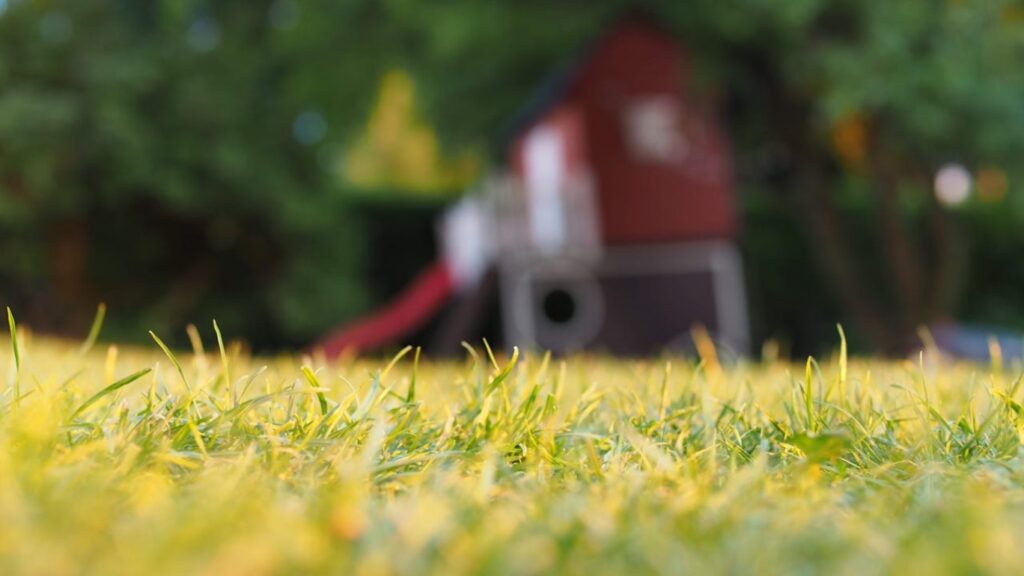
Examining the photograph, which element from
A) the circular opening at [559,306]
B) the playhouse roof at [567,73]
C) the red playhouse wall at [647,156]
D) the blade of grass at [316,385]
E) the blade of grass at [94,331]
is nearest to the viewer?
the blade of grass at [316,385]

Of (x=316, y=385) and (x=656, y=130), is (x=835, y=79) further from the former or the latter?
(x=316, y=385)

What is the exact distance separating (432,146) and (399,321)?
12.9 feet

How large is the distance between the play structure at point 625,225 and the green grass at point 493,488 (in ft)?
46.8

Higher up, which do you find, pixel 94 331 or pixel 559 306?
pixel 94 331

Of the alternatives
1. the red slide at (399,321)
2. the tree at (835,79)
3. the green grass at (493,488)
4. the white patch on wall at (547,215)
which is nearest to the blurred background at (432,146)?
the tree at (835,79)

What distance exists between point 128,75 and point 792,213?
12710 millimetres

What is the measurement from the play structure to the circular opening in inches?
0.6

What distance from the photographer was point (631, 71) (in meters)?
17.2

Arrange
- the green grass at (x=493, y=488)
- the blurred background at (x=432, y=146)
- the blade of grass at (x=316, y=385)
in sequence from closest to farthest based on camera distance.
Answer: the green grass at (x=493, y=488)
the blade of grass at (x=316, y=385)
the blurred background at (x=432, y=146)

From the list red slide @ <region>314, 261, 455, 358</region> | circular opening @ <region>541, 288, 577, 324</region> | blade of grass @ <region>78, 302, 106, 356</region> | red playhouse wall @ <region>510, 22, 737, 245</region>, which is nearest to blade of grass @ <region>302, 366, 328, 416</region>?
blade of grass @ <region>78, 302, 106, 356</region>

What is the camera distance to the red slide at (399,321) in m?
16.8

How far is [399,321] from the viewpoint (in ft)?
57.5

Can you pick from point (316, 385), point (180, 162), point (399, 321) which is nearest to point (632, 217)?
point (399, 321)

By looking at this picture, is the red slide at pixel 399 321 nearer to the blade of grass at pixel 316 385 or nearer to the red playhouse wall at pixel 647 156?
the red playhouse wall at pixel 647 156
